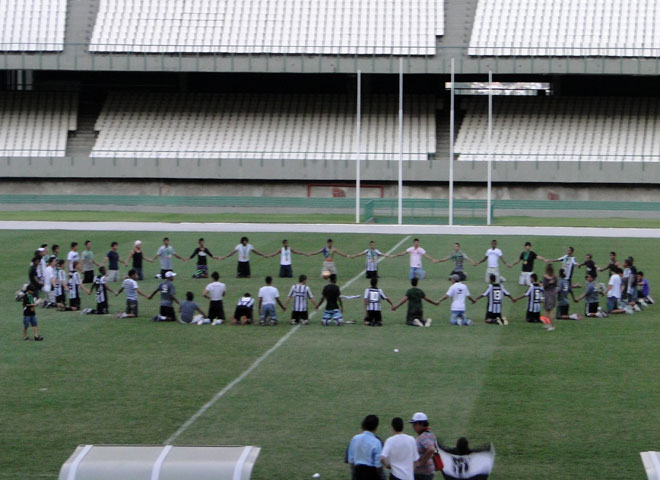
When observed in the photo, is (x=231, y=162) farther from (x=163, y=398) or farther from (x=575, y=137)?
(x=163, y=398)

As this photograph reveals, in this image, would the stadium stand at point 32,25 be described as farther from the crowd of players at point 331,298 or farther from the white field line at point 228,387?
the white field line at point 228,387

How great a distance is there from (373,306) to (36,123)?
152 feet

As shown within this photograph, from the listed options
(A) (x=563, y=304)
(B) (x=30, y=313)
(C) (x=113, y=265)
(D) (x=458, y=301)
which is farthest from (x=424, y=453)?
(C) (x=113, y=265)

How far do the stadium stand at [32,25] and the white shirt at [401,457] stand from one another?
189 feet

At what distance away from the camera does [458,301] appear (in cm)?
2511

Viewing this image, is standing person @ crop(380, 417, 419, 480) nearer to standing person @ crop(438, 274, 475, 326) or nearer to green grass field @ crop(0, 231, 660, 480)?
green grass field @ crop(0, 231, 660, 480)

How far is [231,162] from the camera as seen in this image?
62344 millimetres

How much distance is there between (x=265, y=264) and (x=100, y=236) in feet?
36.0

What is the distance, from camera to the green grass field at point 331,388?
15.0 metres

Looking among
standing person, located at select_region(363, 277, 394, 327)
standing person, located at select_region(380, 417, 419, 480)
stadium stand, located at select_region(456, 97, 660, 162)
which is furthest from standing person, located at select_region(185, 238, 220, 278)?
stadium stand, located at select_region(456, 97, 660, 162)

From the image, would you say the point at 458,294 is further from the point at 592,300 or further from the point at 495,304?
the point at 592,300

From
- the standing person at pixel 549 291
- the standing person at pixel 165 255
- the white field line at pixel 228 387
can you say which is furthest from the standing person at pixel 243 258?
the standing person at pixel 549 291

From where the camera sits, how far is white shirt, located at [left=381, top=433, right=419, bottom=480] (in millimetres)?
11523

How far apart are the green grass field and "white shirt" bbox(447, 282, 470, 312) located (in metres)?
0.62
